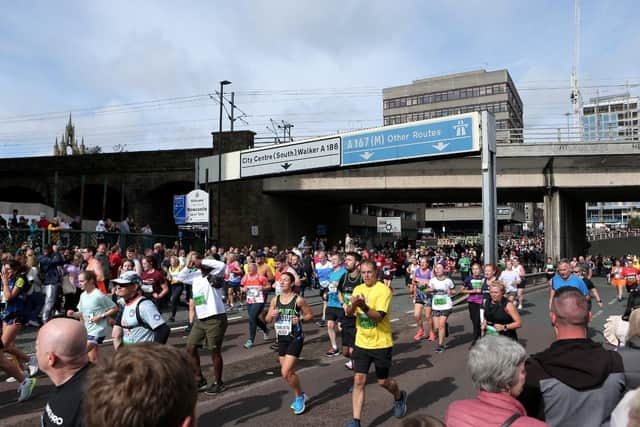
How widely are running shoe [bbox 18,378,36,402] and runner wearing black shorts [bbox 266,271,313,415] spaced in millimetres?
3090

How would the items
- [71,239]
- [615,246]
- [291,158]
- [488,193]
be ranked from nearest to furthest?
[71,239]
[488,193]
[291,158]
[615,246]

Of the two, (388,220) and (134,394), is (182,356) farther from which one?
(388,220)

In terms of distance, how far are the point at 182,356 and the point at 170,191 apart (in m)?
31.0

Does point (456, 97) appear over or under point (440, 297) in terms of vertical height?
over

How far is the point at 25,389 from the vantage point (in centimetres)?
631

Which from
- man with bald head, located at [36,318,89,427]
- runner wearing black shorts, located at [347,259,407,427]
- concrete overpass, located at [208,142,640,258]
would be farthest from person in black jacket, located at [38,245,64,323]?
concrete overpass, located at [208,142,640,258]

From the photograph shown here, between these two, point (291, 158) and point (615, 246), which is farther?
point (615, 246)

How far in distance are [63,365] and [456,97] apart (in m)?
89.6

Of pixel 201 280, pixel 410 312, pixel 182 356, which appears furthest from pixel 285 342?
pixel 410 312

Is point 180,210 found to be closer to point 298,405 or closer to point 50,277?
point 50,277

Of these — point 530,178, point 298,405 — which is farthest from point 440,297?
point 530,178

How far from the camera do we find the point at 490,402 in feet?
7.91

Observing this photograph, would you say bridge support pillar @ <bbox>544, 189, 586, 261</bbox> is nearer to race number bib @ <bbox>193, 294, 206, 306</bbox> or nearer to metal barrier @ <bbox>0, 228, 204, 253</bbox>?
metal barrier @ <bbox>0, 228, 204, 253</bbox>

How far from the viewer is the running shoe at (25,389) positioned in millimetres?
6285
